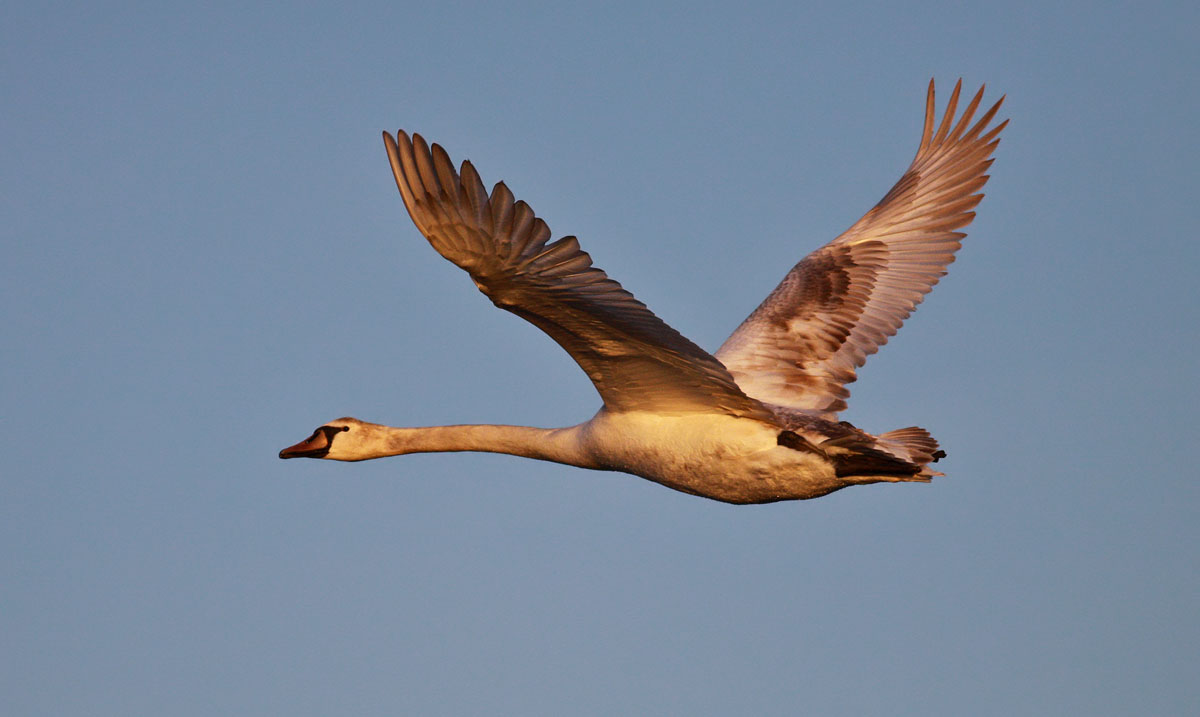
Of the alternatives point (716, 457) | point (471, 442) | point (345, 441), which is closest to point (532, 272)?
point (716, 457)

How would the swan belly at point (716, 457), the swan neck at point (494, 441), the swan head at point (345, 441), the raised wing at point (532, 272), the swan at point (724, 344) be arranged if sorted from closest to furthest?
the raised wing at point (532, 272) → the swan at point (724, 344) → the swan belly at point (716, 457) → the swan neck at point (494, 441) → the swan head at point (345, 441)

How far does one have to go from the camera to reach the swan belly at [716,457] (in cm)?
998

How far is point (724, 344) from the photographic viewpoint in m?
12.5

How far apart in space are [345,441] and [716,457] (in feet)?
11.4

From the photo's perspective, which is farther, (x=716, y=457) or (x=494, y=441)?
(x=494, y=441)

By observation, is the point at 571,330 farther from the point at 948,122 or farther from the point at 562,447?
the point at 948,122

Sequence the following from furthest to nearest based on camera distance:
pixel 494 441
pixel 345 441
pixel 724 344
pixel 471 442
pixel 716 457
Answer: pixel 724 344 → pixel 345 441 → pixel 471 442 → pixel 494 441 → pixel 716 457

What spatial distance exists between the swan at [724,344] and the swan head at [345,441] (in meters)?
0.01

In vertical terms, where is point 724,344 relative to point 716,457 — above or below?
above

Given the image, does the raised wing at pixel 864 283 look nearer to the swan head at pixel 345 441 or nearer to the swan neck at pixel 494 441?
the swan neck at pixel 494 441

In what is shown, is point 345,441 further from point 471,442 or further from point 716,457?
point 716,457

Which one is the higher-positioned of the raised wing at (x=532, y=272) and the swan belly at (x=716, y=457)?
the raised wing at (x=532, y=272)

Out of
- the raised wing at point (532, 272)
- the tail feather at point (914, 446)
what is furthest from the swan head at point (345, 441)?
the tail feather at point (914, 446)

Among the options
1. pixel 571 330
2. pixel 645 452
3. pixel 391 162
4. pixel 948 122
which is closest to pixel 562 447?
pixel 645 452
